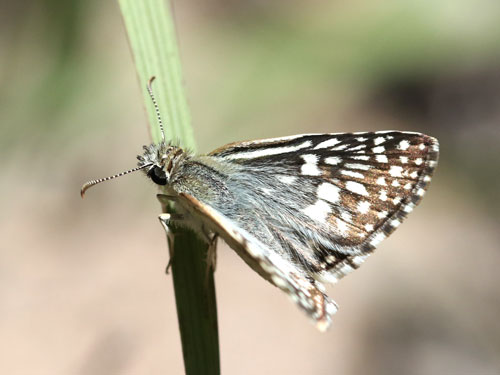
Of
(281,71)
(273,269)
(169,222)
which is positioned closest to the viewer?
(273,269)

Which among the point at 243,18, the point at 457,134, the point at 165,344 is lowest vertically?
the point at 165,344

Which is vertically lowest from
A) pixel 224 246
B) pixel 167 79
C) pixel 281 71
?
pixel 224 246

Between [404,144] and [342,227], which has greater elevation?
[404,144]

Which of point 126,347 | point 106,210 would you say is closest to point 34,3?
point 106,210

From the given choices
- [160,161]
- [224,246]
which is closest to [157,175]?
[160,161]

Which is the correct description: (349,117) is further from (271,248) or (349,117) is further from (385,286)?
(271,248)

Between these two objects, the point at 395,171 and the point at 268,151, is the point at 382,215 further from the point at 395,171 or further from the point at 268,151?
the point at 268,151

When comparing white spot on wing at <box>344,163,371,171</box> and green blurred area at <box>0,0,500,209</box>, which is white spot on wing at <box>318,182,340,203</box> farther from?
green blurred area at <box>0,0,500,209</box>

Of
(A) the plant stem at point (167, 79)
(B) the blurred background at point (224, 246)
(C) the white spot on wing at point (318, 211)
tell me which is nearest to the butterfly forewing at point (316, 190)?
(C) the white spot on wing at point (318, 211)
